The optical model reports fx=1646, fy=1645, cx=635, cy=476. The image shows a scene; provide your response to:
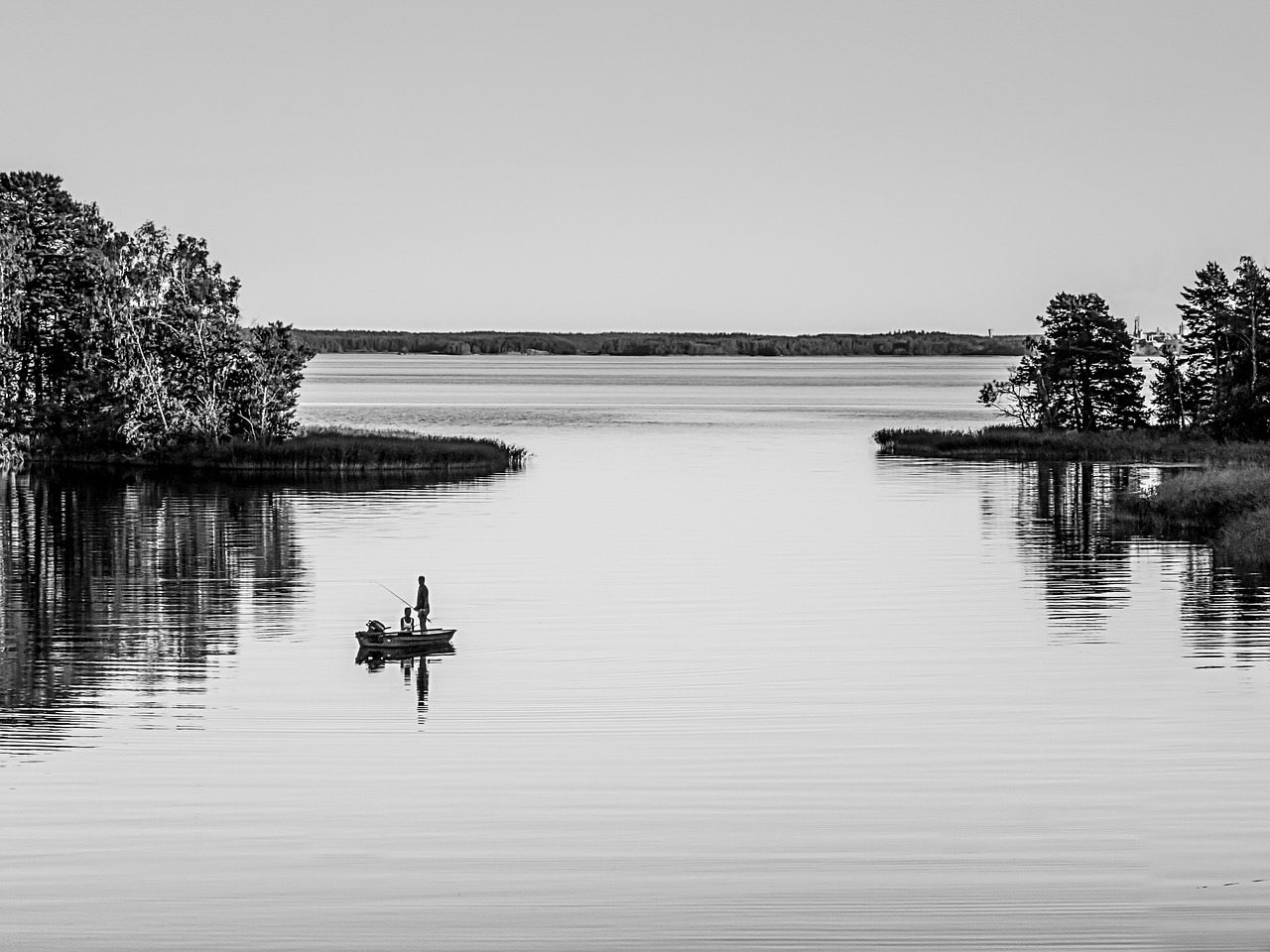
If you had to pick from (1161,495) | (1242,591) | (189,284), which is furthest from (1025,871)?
(189,284)

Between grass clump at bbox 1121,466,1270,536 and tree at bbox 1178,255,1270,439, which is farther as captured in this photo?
tree at bbox 1178,255,1270,439

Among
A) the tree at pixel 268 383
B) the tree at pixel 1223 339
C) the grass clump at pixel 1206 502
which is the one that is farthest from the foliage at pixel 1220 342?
the tree at pixel 268 383

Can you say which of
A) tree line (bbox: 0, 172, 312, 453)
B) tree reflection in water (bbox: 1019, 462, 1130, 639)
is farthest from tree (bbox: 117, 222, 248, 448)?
tree reflection in water (bbox: 1019, 462, 1130, 639)

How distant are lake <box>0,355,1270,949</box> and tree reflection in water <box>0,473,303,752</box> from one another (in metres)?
0.17

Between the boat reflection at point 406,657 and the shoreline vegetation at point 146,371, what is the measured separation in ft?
163

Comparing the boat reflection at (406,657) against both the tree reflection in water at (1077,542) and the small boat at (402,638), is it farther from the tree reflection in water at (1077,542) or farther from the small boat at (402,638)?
the tree reflection in water at (1077,542)

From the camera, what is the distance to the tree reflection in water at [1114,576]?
1383 inches

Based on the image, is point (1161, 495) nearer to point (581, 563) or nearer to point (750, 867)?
point (581, 563)

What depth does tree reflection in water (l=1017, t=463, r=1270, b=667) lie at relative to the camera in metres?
35.1

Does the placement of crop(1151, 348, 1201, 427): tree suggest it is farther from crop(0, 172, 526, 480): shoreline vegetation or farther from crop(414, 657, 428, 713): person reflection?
crop(414, 657, 428, 713): person reflection

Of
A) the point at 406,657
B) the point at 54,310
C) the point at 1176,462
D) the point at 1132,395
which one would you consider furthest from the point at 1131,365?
the point at 406,657

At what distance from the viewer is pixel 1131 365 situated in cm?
10506

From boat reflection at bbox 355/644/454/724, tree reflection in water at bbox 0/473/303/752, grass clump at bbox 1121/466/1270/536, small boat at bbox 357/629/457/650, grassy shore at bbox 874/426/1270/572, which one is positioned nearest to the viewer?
tree reflection in water at bbox 0/473/303/752

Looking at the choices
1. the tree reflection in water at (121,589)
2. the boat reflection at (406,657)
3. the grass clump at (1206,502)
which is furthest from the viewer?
the grass clump at (1206,502)
